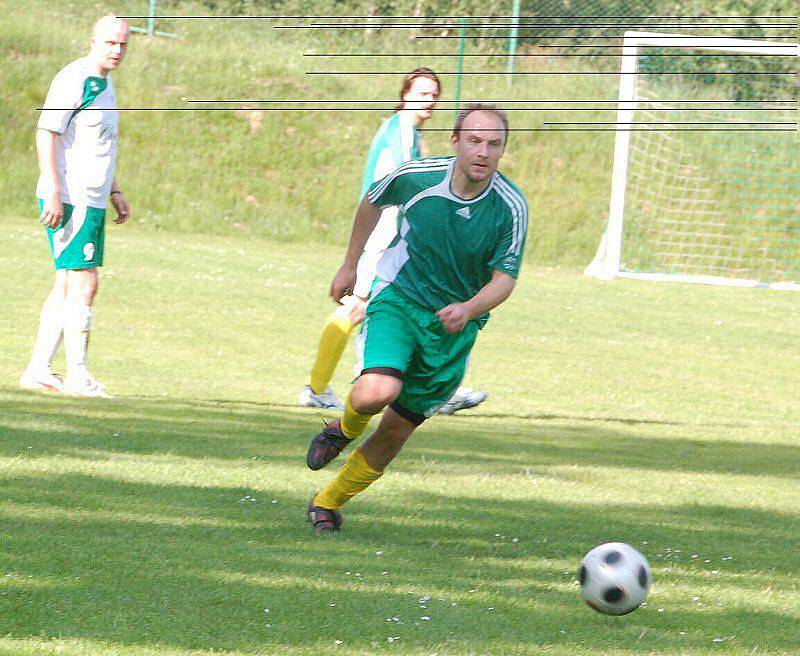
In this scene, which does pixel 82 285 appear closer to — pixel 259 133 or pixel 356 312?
pixel 356 312

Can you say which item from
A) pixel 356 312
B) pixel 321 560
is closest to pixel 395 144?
pixel 356 312

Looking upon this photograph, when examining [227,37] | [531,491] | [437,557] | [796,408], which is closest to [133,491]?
[437,557]

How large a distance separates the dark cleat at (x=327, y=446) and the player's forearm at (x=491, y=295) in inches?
33.3

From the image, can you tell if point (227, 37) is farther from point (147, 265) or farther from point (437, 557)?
point (437, 557)

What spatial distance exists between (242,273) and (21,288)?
3533 mm

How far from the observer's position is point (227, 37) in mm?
25875

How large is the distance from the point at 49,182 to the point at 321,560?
→ 13.1 ft

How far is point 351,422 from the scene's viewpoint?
18.1ft

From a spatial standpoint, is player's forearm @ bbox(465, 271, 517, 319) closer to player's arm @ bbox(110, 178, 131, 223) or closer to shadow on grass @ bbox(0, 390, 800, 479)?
shadow on grass @ bbox(0, 390, 800, 479)

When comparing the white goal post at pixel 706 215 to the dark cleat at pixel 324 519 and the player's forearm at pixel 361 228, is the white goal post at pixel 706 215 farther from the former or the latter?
the dark cleat at pixel 324 519

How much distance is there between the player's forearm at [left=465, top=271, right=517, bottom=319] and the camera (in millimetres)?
5277

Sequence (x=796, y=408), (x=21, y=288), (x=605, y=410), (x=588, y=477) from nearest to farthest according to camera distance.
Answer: (x=588, y=477), (x=605, y=410), (x=796, y=408), (x=21, y=288)

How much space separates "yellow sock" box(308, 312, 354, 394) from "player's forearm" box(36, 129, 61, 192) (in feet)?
6.44

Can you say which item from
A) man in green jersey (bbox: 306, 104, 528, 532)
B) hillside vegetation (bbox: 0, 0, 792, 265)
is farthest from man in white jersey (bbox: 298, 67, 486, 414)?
hillside vegetation (bbox: 0, 0, 792, 265)
